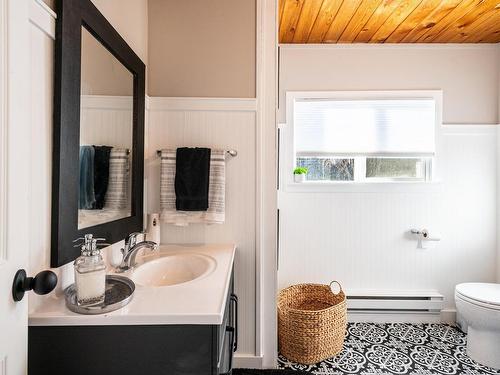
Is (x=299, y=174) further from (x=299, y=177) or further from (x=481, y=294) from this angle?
(x=481, y=294)

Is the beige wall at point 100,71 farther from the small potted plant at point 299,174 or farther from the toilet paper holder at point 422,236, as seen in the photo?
the toilet paper holder at point 422,236

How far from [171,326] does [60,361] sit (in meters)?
0.30

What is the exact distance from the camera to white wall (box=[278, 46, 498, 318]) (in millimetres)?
2385

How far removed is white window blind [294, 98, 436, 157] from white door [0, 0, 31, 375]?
200 cm

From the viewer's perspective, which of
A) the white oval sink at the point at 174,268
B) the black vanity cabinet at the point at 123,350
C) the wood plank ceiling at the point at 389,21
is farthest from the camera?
the wood plank ceiling at the point at 389,21

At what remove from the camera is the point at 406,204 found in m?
2.39

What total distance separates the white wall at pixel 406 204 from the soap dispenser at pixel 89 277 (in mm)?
1680

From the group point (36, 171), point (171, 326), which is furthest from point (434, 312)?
point (36, 171)

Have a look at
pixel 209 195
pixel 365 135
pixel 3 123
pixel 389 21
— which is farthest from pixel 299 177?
pixel 3 123

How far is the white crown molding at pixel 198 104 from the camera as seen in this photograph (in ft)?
5.66

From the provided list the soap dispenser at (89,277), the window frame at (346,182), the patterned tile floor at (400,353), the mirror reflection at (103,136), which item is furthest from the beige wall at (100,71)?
the patterned tile floor at (400,353)

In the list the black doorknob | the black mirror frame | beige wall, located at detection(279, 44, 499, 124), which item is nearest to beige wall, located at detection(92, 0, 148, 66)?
the black mirror frame

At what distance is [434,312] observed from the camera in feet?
7.75

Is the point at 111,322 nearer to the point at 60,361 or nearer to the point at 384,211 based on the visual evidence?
the point at 60,361
